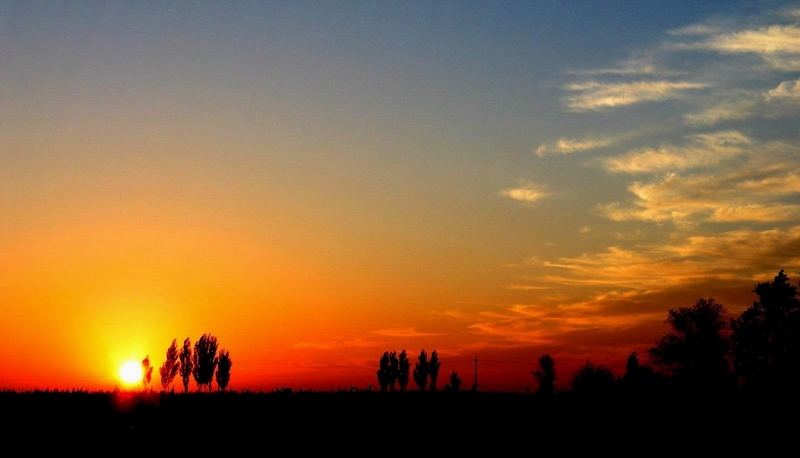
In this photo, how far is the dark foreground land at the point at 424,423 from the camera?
3678 centimetres

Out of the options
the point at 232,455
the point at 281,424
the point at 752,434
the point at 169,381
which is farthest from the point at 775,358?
the point at 169,381

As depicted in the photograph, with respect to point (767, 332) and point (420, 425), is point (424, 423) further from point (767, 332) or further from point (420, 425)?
point (767, 332)

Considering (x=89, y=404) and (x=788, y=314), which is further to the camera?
(x=788, y=314)

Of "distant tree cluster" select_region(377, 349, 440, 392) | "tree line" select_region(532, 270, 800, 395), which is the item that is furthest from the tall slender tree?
"tree line" select_region(532, 270, 800, 395)

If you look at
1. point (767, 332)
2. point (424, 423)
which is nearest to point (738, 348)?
point (767, 332)

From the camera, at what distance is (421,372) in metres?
166

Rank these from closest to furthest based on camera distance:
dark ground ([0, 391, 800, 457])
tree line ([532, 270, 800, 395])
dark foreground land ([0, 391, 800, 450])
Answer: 1. dark ground ([0, 391, 800, 457])
2. dark foreground land ([0, 391, 800, 450])
3. tree line ([532, 270, 800, 395])

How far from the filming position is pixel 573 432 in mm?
40188

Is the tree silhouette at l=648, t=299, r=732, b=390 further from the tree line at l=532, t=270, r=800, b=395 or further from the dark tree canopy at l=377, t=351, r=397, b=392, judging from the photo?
the dark tree canopy at l=377, t=351, r=397, b=392

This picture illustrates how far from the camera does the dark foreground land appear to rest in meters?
36.8

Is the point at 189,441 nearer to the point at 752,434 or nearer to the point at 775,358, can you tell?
the point at 752,434

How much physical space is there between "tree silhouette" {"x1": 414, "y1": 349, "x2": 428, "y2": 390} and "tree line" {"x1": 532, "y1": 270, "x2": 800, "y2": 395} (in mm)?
65167

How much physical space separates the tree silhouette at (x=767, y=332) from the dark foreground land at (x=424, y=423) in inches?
1591

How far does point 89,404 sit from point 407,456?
35.9 metres
